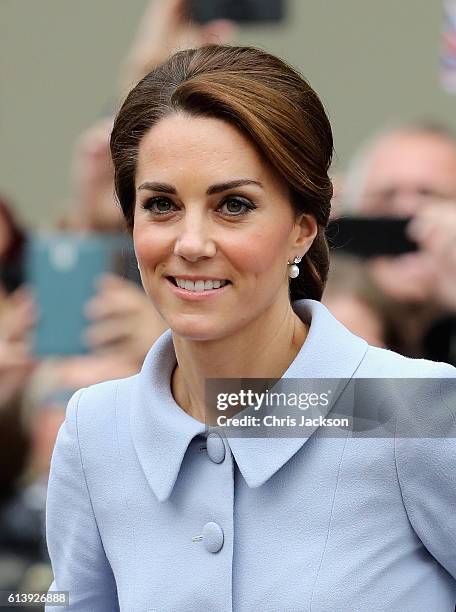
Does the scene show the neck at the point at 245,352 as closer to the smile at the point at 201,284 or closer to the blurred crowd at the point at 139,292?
the smile at the point at 201,284

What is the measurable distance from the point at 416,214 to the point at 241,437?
5.56ft

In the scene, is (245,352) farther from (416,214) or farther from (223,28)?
(223,28)

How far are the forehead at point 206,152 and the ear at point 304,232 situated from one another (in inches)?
4.7

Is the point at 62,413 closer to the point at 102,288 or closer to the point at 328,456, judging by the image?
the point at 102,288

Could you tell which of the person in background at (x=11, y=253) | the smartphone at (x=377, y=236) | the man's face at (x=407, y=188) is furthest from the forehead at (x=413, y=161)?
the person in background at (x=11, y=253)

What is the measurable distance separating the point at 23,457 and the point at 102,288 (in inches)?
21.1

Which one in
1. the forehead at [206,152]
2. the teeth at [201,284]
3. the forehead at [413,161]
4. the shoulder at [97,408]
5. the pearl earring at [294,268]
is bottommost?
the forehead at [413,161]

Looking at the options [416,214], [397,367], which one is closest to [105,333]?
[416,214]

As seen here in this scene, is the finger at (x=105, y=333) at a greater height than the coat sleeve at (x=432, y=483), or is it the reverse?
the coat sleeve at (x=432, y=483)

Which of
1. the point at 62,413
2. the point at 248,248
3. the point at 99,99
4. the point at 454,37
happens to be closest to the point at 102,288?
the point at 62,413

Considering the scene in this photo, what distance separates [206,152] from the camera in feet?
Result: 5.92

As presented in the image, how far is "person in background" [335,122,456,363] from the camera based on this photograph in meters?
3.42

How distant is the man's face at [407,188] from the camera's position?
11.4 ft

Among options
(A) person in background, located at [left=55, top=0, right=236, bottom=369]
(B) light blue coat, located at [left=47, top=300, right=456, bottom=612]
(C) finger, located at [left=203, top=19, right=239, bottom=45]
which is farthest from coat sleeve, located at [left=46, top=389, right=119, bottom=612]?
(C) finger, located at [left=203, top=19, right=239, bottom=45]
